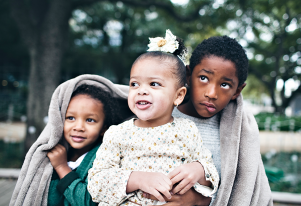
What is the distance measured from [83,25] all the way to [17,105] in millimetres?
5632

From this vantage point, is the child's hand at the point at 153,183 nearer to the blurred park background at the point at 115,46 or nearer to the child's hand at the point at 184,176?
the child's hand at the point at 184,176

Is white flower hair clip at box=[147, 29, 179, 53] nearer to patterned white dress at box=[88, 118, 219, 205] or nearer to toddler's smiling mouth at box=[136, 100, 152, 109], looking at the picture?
toddler's smiling mouth at box=[136, 100, 152, 109]

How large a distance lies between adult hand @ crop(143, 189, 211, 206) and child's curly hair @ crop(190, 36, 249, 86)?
0.87 m

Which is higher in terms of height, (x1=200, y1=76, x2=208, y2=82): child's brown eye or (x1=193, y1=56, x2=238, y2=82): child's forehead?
(x1=193, y1=56, x2=238, y2=82): child's forehead

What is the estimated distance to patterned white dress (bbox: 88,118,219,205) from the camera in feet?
4.60

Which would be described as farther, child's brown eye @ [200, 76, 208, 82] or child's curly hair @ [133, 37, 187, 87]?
child's brown eye @ [200, 76, 208, 82]

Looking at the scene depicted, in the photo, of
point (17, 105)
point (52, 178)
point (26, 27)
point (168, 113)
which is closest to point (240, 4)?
point (26, 27)

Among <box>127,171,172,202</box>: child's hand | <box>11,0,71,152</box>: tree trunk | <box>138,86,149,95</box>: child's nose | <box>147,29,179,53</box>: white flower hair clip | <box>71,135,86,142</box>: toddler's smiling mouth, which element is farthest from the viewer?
<box>11,0,71,152</box>: tree trunk

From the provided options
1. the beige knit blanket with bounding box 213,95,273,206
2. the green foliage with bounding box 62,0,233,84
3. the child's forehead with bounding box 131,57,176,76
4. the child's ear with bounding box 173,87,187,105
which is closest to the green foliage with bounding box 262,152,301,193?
the beige knit blanket with bounding box 213,95,273,206

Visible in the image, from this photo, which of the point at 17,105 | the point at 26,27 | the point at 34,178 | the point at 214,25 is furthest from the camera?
the point at 17,105

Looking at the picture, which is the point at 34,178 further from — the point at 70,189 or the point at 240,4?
the point at 240,4

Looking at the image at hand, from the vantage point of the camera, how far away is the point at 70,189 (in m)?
1.56

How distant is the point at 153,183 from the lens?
4.35ft

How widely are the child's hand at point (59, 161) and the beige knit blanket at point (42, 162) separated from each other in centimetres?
4
